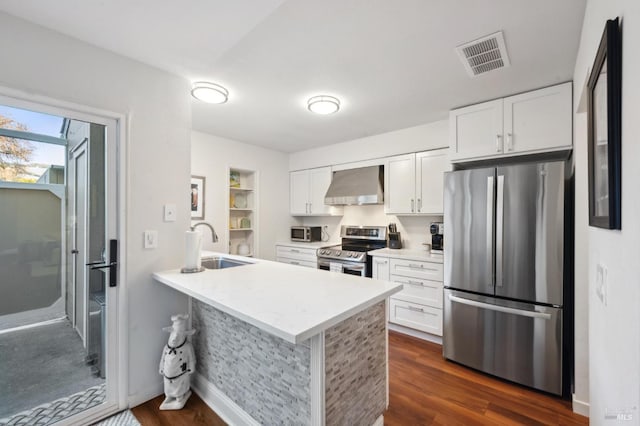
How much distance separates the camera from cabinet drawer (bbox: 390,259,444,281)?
281cm

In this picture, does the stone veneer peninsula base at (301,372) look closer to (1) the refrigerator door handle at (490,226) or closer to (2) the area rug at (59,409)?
(2) the area rug at (59,409)

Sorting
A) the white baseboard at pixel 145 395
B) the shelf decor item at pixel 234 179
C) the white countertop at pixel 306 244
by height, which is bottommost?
the white baseboard at pixel 145 395

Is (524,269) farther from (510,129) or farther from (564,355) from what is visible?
(510,129)

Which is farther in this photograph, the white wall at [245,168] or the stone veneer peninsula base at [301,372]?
the white wall at [245,168]

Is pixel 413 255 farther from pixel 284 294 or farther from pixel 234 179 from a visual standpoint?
pixel 234 179

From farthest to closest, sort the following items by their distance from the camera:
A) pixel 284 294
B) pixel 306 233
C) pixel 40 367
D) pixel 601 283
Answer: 1. pixel 306 233
2. pixel 40 367
3. pixel 284 294
4. pixel 601 283

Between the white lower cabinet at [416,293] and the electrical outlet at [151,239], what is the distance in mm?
2345

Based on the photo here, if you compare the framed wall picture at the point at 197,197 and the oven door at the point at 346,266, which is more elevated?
the framed wall picture at the point at 197,197

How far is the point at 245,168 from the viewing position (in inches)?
159

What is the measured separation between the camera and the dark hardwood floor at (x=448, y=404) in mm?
1742

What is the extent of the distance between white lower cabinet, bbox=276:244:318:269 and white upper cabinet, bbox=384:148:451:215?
4.22 ft

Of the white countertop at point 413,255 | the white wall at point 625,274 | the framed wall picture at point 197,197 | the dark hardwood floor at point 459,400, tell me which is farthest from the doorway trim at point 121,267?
the white countertop at point 413,255

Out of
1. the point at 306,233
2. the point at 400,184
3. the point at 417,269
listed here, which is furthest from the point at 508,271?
the point at 306,233

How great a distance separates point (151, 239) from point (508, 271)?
276 centimetres
